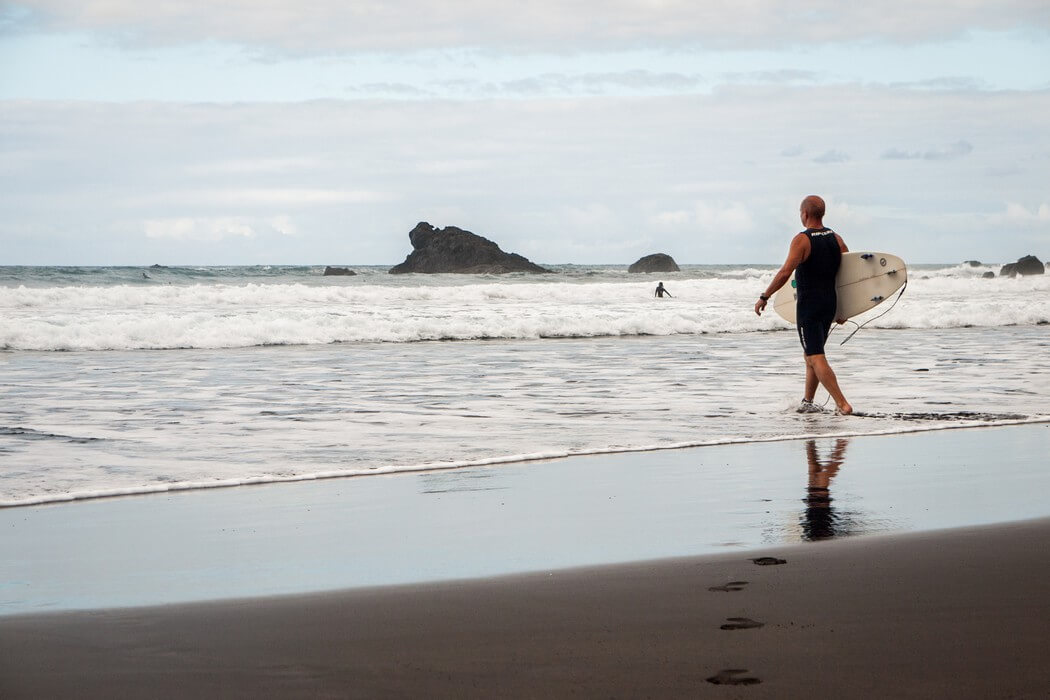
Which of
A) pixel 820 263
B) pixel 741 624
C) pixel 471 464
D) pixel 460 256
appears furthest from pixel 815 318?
Answer: pixel 460 256

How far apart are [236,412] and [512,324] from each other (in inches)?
540

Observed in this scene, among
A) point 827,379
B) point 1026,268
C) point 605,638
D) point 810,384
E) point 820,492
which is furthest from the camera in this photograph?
point 1026,268

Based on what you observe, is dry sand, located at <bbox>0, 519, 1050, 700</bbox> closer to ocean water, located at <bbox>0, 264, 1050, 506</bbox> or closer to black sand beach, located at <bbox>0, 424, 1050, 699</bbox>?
black sand beach, located at <bbox>0, 424, 1050, 699</bbox>

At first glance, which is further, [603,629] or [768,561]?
[768,561]

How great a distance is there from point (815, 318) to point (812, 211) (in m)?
0.94

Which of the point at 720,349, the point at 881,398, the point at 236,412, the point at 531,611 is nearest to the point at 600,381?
the point at 881,398

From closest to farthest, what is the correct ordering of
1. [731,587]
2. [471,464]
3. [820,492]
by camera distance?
1. [731,587]
2. [820,492]
3. [471,464]

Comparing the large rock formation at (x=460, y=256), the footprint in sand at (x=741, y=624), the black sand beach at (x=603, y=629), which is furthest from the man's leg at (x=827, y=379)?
the large rock formation at (x=460, y=256)

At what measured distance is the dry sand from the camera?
287 cm

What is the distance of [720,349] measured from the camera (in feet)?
61.0

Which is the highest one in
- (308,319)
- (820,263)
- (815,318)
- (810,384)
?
(820,263)

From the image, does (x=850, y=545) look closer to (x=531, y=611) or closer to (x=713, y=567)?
(x=713, y=567)

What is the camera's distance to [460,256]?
3223 inches

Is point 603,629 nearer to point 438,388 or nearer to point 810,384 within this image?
point 810,384
